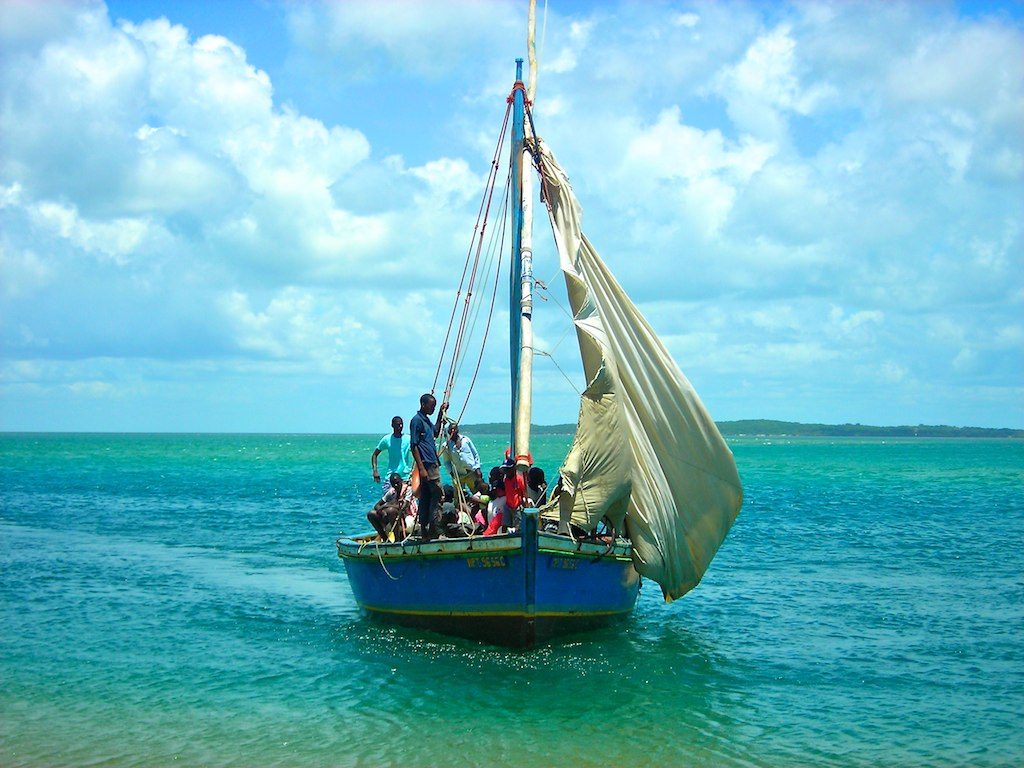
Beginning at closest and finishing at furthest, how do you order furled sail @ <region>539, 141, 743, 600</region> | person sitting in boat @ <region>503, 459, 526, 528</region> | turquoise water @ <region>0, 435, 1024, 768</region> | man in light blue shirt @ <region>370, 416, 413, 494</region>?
turquoise water @ <region>0, 435, 1024, 768</region>
person sitting in boat @ <region>503, 459, 526, 528</region>
furled sail @ <region>539, 141, 743, 600</region>
man in light blue shirt @ <region>370, 416, 413, 494</region>

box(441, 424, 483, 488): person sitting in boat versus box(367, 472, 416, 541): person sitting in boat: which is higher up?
box(441, 424, 483, 488): person sitting in boat

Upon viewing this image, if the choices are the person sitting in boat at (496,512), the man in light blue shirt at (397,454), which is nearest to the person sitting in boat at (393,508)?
the man in light blue shirt at (397,454)

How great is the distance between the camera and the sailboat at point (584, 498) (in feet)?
47.9

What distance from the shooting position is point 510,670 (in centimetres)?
1416

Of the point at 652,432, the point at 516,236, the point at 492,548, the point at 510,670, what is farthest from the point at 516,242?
the point at 510,670

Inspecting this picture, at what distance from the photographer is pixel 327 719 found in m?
12.3

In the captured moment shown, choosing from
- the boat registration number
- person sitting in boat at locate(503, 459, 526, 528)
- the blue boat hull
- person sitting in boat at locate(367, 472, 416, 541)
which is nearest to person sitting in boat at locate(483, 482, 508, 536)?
person sitting in boat at locate(503, 459, 526, 528)

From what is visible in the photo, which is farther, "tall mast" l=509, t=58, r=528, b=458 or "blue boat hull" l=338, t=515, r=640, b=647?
"tall mast" l=509, t=58, r=528, b=458

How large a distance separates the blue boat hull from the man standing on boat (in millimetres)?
560

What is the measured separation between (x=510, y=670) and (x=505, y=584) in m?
1.19

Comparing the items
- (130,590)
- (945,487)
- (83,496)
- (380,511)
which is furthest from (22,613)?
(945,487)

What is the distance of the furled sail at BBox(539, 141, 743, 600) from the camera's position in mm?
15672

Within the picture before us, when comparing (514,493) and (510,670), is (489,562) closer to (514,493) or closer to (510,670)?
(514,493)

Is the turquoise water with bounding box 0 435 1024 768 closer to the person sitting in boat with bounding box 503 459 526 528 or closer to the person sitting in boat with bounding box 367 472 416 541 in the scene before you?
the person sitting in boat with bounding box 367 472 416 541
